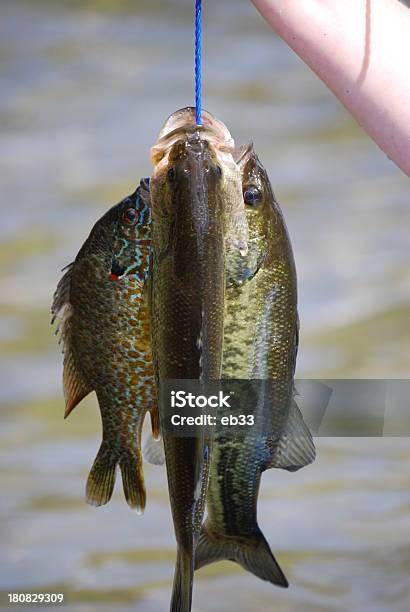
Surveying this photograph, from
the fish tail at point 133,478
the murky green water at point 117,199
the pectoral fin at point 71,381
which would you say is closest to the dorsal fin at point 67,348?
the pectoral fin at point 71,381

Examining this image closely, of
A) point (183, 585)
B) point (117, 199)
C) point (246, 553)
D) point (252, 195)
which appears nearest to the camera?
point (183, 585)

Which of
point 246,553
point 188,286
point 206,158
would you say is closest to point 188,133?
point 206,158

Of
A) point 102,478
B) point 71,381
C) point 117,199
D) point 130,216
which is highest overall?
point 117,199

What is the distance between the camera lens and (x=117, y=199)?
15.4ft

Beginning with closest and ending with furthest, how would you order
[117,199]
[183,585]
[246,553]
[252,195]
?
[183,585] → [252,195] → [246,553] → [117,199]

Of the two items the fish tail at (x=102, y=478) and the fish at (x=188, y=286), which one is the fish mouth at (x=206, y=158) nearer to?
the fish at (x=188, y=286)

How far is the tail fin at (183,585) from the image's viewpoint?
1260 millimetres

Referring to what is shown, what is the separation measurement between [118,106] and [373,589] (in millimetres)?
2752

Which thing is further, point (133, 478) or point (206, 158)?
point (133, 478)

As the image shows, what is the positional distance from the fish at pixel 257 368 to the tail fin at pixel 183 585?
Result: 0.76ft

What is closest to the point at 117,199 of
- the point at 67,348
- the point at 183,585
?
the point at 67,348

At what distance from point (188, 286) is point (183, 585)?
0.37 metres

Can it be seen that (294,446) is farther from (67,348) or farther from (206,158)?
(206,158)

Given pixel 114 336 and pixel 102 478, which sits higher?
pixel 114 336
